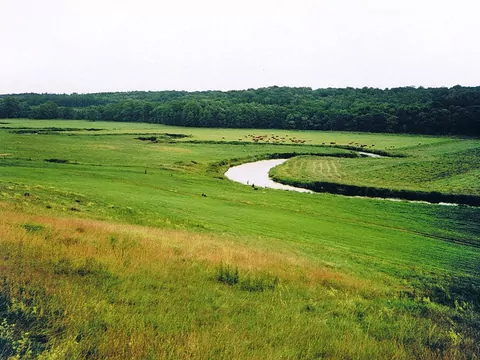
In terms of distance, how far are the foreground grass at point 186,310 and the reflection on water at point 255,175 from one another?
1714 inches

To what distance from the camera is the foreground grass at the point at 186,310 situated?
6.31 meters

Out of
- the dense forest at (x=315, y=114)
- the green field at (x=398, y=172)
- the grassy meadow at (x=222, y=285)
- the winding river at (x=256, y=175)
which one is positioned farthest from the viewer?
the dense forest at (x=315, y=114)

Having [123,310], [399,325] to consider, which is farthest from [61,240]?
[399,325]

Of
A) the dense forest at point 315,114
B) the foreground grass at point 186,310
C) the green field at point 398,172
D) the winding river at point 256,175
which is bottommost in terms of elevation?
the winding river at point 256,175

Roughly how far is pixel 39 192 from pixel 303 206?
2445cm

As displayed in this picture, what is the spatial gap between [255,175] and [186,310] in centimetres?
5951

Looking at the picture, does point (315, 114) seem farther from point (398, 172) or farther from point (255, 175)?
point (255, 175)

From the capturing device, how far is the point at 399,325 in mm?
8828

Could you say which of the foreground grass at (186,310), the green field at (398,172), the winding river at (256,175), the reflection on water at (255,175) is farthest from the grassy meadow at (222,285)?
the green field at (398,172)

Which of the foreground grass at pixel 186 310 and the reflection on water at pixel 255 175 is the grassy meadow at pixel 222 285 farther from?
the reflection on water at pixel 255 175

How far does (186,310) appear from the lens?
8039 millimetres

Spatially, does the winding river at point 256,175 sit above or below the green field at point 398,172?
below

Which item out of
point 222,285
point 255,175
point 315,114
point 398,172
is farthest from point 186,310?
point 315,114

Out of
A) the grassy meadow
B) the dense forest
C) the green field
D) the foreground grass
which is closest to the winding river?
the green field
